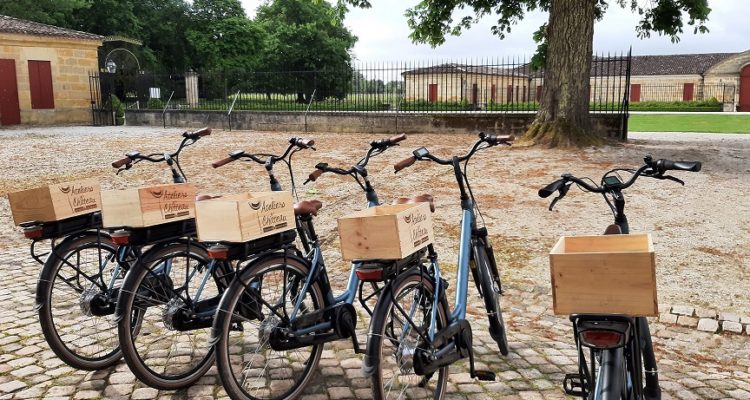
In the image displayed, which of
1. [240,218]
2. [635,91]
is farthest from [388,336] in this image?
[635,91]

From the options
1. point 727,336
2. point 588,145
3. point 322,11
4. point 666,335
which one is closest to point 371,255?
point 666,335

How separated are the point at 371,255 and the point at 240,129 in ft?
65.3

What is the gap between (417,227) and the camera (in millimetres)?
3145

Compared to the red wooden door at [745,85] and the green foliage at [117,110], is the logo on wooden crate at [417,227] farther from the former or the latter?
the red wooden door at [745,85]

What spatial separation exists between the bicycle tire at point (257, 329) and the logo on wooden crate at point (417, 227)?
73 cm

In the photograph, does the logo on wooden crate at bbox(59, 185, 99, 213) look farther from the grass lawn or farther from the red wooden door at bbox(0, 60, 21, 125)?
the red wooden door at bbox(0, 60, 21, 125)

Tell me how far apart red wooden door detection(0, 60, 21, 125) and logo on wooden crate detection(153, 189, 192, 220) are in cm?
2598

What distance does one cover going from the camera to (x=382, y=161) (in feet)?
43.4

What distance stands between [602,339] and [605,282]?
0.22 m

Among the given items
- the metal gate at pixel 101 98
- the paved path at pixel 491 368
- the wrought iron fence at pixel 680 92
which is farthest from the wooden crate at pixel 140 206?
the wrought iron fence at pixel 680 92

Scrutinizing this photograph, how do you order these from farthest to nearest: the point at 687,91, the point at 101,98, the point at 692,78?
the point at 692,78
the point at 687,91
the point at 101,98

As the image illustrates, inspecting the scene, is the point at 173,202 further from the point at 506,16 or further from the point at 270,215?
the point at 506,16

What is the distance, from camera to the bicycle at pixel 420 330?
116 inches

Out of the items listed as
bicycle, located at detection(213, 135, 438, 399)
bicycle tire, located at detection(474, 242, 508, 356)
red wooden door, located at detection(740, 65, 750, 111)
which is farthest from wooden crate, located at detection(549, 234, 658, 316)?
red wooden door, located at detection(740, 65, 750, 111)
